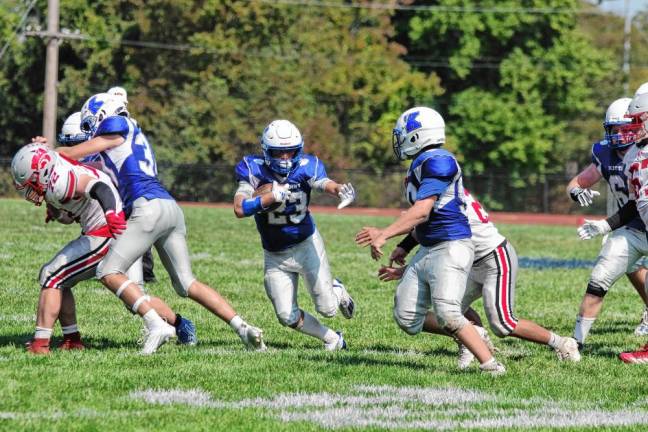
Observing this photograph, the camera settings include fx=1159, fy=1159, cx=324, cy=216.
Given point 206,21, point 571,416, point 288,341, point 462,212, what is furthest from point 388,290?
point 206,21

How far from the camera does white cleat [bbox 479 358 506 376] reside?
6785mm

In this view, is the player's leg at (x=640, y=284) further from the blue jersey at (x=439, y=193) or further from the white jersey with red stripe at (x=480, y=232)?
the blue jersey at (x=439, y=193)

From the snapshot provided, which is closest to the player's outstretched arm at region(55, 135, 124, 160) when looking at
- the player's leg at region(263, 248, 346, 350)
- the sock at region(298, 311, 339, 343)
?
the player's leg at region(263, 248, 346, 350)

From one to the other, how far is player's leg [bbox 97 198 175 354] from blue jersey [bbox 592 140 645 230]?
3373 mm

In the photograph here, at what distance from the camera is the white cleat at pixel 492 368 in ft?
22.3

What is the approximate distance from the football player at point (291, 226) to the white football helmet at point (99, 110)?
0.88m

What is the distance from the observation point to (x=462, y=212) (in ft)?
23.0

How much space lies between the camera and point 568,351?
749cm

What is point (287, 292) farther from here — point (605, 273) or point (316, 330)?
point (605, 273)

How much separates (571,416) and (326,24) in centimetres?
3666

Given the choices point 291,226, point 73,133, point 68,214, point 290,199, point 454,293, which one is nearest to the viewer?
point 454,293

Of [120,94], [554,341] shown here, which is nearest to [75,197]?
[120,94]

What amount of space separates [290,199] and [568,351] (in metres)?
2.06

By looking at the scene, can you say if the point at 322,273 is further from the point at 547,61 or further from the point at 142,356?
the point at 547,61
